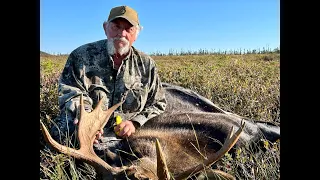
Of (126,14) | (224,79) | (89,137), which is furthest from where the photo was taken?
(224,79)

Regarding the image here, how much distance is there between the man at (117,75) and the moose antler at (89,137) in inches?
10.4

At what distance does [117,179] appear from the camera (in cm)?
261

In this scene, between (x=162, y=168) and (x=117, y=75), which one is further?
(x=117, y=75)

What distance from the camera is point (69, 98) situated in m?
3.49

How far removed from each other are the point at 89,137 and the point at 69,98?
53 cm

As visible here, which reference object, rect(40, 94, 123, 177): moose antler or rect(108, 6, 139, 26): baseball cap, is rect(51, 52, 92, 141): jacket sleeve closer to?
rect(40, 94, 123, 177): moose antler

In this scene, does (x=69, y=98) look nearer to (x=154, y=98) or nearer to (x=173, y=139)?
(x=154, y=98)

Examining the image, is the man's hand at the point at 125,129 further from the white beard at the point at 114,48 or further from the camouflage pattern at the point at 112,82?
the white beard at the point at 114,48

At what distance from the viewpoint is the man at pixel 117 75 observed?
11.6 feet

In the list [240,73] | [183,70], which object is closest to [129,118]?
[183,70]

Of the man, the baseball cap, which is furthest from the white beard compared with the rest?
the baseball cap

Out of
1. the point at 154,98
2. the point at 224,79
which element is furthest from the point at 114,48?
the point at 224,79
